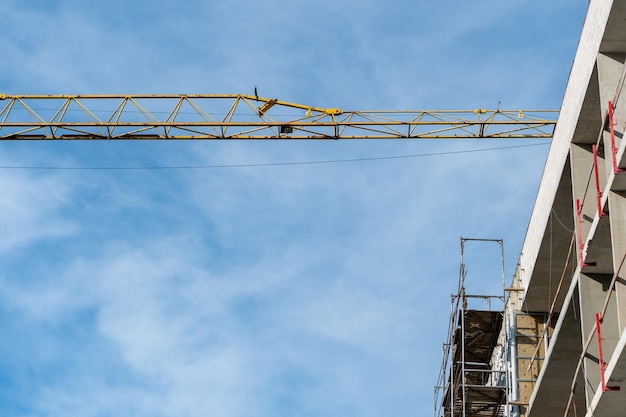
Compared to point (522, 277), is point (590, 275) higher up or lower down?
lower down

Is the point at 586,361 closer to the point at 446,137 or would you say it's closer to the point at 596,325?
the point at 596,325

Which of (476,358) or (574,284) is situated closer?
(574,284)

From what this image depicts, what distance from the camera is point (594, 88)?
28.2 meters

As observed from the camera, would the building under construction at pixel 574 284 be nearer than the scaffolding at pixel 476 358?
Yes

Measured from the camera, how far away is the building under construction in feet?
82.1

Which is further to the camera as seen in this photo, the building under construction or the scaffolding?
the scaffolding

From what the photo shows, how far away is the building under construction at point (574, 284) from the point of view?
25.0m

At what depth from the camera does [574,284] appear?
1130 inches

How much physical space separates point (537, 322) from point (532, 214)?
4475 mm

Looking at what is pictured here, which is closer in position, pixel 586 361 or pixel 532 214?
pixel 586 361

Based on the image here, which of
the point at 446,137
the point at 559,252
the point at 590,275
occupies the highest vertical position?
the point at 446,137

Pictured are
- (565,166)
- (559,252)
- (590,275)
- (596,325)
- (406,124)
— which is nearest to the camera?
(596,325)

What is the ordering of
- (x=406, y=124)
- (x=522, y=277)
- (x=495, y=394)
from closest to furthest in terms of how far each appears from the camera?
(x=522, y=277), (x=495, y=394), (x=406, y=124)

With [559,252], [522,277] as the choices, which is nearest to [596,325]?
[559,252]
